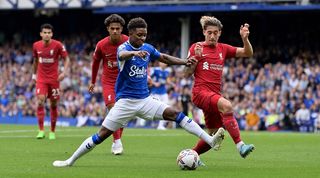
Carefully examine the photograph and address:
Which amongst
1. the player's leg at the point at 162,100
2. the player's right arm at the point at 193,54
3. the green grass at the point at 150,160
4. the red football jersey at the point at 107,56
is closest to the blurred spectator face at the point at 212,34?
the player's right arm at the point at 193,54

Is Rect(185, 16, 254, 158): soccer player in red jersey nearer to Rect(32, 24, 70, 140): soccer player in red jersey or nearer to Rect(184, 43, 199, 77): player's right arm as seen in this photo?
Rect(184, 43, 199, 77): player's right arm

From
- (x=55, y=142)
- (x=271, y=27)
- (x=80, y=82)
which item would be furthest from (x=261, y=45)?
(x=55, y=142)

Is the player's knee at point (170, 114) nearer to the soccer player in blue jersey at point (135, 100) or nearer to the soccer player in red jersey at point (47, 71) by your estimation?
the soccer player in blue jersey at point (135, 100)

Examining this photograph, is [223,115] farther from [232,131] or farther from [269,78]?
[269,78]

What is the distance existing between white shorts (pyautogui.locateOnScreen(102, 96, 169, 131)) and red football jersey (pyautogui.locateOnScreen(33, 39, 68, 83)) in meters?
8.27

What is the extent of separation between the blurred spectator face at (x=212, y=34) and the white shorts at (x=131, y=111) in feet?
5.04

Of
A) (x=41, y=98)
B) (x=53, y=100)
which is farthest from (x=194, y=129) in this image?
(x=53, y=100)

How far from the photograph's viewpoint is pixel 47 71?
854 inches

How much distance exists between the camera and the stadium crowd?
108 ft

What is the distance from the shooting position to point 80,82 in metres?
40.8

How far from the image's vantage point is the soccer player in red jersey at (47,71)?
21562 mm

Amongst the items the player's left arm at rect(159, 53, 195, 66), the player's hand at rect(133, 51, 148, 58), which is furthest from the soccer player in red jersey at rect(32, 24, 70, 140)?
the player's hand at rect(133, 51, 148, 58)

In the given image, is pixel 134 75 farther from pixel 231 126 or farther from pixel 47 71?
pixel 47 71

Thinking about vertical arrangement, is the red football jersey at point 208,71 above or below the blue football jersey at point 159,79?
above
